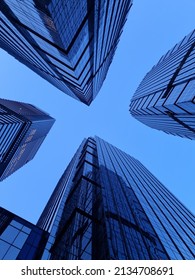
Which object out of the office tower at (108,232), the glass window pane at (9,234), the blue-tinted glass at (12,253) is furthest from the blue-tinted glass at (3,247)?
the office tower at (108,232)

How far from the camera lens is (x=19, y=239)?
2691cm

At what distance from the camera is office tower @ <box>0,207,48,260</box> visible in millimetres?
24734

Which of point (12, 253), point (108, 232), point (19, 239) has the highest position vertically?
point (108, 232)

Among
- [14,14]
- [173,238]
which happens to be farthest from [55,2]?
[173,238]

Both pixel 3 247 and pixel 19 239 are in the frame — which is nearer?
pixel 3 247

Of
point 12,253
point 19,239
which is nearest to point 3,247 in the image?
point 12,253

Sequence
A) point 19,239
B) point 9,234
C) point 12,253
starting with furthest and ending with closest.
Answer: point 19,239 → point 9,234 → point 12,253

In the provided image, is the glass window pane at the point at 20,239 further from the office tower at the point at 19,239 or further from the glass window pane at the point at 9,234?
the glass window pane at the point at 9,234

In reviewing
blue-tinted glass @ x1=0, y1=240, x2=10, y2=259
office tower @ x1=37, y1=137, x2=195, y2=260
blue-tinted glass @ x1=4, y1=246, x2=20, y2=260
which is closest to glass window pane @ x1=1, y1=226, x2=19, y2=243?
blue-tinted glass @ x1=0, y1=240, x2=10, y2=259

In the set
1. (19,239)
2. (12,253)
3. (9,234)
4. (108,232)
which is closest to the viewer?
(12,253)

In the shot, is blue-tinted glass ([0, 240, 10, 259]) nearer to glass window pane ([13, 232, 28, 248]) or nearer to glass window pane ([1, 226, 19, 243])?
glass window pane ([1, 226, 19, 243])

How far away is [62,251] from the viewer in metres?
25.4

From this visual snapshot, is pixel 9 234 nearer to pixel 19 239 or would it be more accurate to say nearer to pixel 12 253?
pixel 19 239

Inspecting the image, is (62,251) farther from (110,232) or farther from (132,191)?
(132,191)
